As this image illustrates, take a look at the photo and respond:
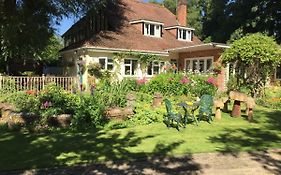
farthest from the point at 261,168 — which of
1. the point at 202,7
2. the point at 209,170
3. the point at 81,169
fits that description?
the point at 202,7

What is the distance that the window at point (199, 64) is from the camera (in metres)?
28.6

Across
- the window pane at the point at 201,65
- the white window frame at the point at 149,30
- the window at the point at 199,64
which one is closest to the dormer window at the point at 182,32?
the white window frame at the point at 149,30

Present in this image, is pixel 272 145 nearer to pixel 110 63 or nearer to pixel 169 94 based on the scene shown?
pixel 169 94

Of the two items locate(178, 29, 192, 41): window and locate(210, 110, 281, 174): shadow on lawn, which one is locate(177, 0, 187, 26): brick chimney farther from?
locate(210, 110, 281, 174): shadow on lawn

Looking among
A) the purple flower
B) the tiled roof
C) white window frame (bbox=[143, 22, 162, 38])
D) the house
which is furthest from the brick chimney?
the purple flower

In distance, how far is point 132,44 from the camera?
94.1 ft

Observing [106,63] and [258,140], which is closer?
[258,140]

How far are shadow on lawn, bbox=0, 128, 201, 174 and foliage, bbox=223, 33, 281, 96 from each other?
11.1 meters

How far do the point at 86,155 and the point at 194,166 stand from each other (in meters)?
2.38

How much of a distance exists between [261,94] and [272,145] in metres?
11.9

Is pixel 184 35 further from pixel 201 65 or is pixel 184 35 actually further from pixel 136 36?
pixel 136 36

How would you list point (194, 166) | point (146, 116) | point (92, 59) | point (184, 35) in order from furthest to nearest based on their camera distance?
point (184, 35), point (92, 59), point (146, 116), point (194, 166)

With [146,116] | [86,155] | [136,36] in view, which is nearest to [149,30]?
[136,36]

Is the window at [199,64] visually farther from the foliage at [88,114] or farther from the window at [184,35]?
the foliage at [88,114]
